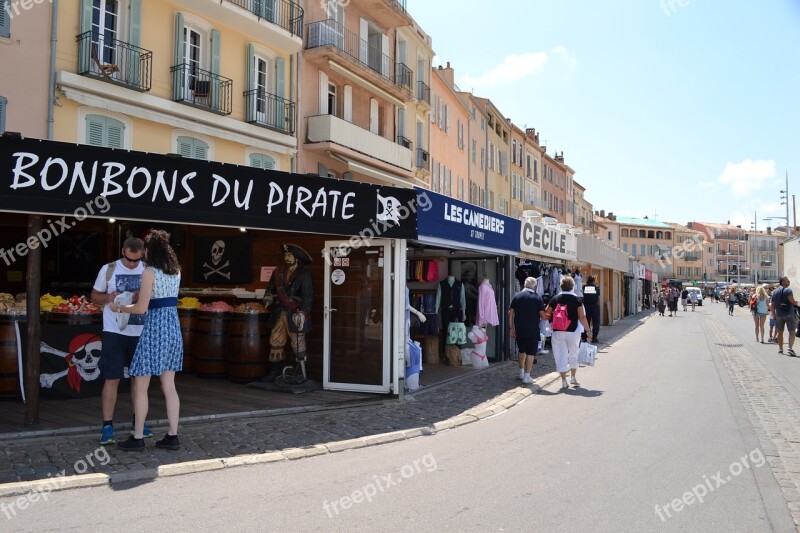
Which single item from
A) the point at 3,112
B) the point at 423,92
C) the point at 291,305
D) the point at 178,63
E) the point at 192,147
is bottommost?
the point at 291,305

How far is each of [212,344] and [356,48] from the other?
879 inches

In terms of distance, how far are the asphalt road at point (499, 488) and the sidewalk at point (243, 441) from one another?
204 millimetres

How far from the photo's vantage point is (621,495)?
204 inches

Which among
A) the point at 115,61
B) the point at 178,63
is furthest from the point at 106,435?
the point at 178,63

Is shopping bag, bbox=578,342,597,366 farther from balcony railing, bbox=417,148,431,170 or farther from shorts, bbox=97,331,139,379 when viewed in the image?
balcony railing, bbox=417,148,431,170

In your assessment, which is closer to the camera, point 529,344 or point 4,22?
point 529,344

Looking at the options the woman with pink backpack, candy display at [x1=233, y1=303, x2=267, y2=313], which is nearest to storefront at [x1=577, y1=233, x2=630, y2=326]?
the woman with pink backpack

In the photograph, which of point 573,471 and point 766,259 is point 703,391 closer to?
point 573,471

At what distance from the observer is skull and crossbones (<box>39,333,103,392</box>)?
8211 millimetres

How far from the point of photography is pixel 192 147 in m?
20.5

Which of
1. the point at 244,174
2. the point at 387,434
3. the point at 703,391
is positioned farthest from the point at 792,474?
the point at 244,174

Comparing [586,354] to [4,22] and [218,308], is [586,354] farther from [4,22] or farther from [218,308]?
[4,22]

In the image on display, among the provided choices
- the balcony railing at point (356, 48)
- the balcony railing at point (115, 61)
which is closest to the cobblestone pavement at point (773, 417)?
the balcony railing at point (115, 61)

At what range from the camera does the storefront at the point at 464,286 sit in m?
12.8
